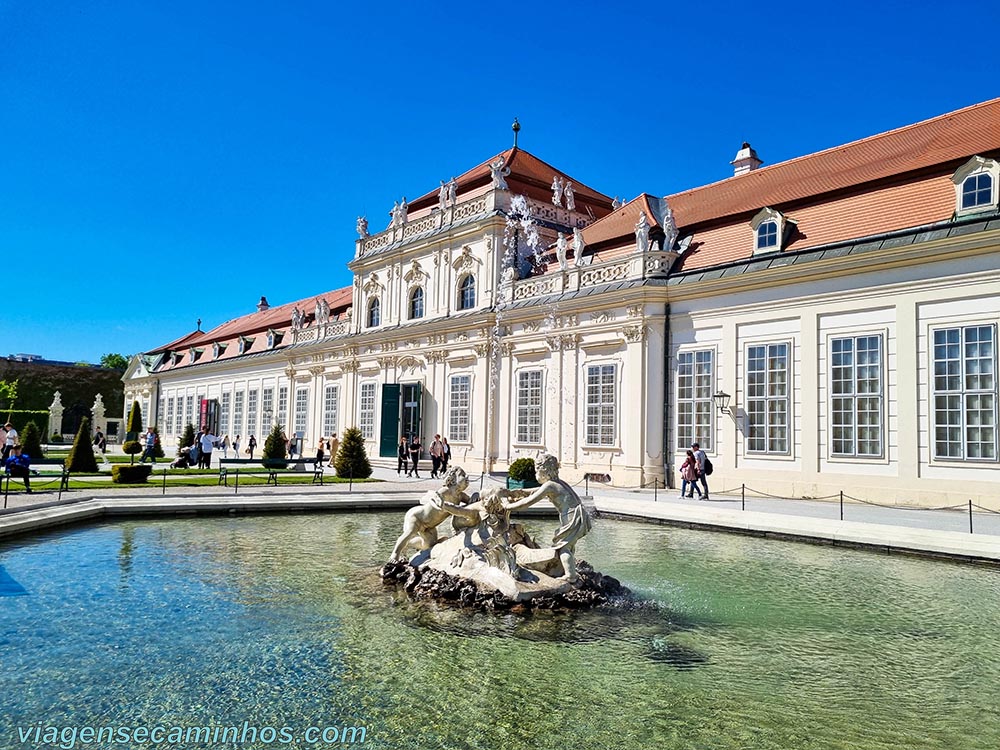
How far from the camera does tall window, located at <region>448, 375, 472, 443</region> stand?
31.9 m

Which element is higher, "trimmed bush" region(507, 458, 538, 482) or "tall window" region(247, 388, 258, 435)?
"tall window" region(247, 388, 258, 435)

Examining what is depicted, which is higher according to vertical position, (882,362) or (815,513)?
(882,362)

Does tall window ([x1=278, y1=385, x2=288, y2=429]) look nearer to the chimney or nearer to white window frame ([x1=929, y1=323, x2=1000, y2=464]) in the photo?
the chimney

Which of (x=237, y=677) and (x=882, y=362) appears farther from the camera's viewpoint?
(x=882, y=362)

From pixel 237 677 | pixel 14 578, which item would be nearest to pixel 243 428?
pixel 14 578

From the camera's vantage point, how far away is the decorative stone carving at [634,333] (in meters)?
24.4

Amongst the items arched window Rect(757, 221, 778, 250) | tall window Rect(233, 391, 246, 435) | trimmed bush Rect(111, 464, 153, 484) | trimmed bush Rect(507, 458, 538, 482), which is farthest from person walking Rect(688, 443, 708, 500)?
tall window Rect(233, 391, 246, 435)

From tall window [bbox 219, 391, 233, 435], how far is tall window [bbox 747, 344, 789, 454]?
3874cm

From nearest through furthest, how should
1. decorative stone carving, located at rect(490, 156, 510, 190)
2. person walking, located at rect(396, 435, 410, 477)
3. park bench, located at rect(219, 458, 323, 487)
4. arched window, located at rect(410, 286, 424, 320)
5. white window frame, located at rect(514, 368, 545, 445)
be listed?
park bench, located at rect(219, 458, 323, 487) < white window frame, located at rect(514, 368, 545, 445) < person walking, located at rect(396, 435, 410, 477) < decorative stone carving, located at rect(490, 156, 510, 190) < arched window, located at rect(410, 286, 424, 320)

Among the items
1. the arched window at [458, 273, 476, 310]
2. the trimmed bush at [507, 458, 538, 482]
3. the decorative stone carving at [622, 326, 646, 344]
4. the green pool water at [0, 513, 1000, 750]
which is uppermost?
the arched window at [458, 273, 476, 310]

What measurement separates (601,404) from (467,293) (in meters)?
9.84

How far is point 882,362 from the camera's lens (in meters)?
19.3

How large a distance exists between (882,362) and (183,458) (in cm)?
2546

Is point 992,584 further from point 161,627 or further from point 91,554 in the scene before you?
point 91,554
